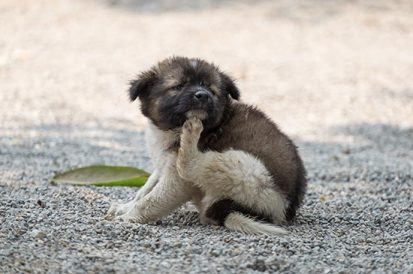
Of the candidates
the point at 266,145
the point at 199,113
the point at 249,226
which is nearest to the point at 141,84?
the point at 199,113

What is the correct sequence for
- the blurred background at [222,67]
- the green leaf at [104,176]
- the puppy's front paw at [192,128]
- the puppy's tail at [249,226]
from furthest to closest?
1. the blurred background at [222,67]
2. the green leaf at [104,176]
3. the puppy's front paw at [192,128]
4. the puppy's tail at [249,226]

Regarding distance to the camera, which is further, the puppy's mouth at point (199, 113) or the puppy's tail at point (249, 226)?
the puppy's mouth at point (199, 113)

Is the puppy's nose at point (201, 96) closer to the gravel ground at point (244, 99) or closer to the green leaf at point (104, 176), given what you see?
the gravel ground at point (244, 99)

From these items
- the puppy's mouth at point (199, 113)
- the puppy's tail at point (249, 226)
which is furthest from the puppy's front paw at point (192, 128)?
the puppy's tail at point (249, 226)

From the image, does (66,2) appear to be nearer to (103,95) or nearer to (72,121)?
(103,95)

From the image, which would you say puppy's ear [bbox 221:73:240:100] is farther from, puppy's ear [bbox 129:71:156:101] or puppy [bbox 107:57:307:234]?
puppy's ear [bbox 129:71:156:101]

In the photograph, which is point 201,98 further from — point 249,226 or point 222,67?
point 222,67
